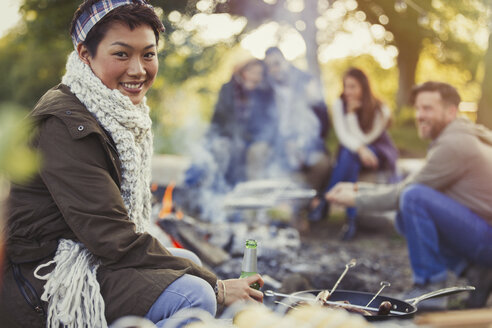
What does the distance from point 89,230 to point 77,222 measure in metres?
0.05

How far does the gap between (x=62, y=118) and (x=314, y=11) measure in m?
6.93

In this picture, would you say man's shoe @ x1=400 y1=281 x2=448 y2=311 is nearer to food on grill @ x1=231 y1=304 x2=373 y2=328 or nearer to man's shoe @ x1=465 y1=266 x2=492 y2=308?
man's shoe @ x1=465 y1=266 x2=492 y2=308

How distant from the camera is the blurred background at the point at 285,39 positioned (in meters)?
6.70

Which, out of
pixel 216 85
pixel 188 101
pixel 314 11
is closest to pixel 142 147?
pixel 314 11

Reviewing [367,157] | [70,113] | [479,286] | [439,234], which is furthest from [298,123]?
[70,113]

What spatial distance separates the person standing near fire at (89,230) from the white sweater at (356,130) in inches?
191

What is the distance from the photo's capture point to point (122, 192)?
6.83ft

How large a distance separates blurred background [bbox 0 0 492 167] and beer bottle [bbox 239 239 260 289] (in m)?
4.12

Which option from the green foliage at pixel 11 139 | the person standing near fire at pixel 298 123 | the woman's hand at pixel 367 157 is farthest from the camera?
the person standing near fire at pixel 298 123

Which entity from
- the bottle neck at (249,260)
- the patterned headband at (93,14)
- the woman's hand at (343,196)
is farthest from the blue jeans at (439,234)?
the patterned headband at (93,14)

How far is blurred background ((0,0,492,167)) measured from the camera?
670cm

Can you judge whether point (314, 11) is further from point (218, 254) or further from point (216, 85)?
point (218, 254)

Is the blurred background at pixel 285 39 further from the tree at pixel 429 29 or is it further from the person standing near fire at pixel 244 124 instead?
the person standing near fire at pixel 244 124

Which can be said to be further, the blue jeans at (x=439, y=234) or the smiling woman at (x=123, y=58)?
the blue jeans at (x=439, y=234)
